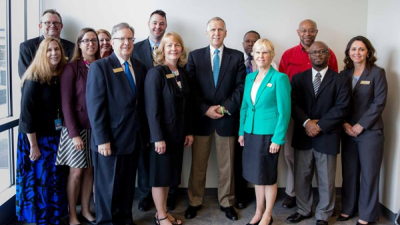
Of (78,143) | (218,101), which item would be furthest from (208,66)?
(78,143)

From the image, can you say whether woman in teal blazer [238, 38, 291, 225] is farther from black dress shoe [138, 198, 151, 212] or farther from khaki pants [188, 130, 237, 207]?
black dress shoe [138, 198, 151, 212]

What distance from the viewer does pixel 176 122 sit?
9.57 feet

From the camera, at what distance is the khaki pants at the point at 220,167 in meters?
3.39

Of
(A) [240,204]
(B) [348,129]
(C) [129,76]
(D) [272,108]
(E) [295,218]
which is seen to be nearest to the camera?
(C) [129,76]

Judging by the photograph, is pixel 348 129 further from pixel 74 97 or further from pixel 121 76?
pixel 74 97

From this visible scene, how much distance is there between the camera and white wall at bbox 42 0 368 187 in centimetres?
382

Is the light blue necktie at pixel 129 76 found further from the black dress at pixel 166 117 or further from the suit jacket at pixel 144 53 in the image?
the suit jacket at pixel 144 53

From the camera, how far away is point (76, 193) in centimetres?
309

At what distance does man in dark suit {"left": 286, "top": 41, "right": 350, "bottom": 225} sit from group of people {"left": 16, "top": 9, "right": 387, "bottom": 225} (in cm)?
1

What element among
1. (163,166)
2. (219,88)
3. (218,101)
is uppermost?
(219,88)

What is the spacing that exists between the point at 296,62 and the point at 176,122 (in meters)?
1.61

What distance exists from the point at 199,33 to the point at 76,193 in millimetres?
2209

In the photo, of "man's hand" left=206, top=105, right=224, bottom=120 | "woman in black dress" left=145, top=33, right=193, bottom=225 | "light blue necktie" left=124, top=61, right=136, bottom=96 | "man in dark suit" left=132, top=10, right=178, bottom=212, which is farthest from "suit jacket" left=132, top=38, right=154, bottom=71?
"man's hand" left=206, top=105, right=224, bottom=120

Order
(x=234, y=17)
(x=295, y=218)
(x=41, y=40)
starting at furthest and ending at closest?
(x=234, y=17) < (x=41, y=40) < (x=295, y=218)
